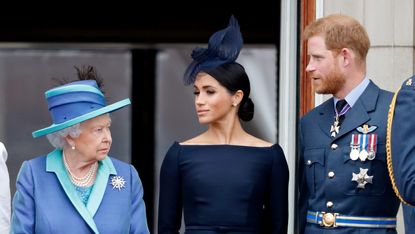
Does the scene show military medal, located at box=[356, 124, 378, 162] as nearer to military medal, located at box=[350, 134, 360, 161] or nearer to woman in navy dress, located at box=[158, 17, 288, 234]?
military medal, located at box=[350, 134, 360, 161]

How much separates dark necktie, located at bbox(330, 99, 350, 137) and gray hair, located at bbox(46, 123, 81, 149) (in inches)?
42.1

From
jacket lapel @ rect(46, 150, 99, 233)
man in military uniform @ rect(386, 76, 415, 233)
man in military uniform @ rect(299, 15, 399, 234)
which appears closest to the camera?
man in military uniform @ rect(386, 76, 415, 233)

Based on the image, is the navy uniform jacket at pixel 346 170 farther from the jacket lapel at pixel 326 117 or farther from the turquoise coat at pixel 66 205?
the turquoise coat at pixel 66 205

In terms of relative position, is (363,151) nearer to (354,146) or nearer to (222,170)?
(354,146)

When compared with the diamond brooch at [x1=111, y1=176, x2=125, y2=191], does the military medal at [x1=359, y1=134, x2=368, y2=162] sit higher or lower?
higher

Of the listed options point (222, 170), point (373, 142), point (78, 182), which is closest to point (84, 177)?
point (78, 182)

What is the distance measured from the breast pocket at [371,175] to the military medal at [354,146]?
20mm

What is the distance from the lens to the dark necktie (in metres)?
5.71

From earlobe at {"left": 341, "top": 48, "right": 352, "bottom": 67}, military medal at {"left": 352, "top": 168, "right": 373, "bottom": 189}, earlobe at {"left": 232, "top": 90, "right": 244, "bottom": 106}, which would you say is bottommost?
military medal at {"left": 352, "top": 168, "right": 373, "bottom": 189}

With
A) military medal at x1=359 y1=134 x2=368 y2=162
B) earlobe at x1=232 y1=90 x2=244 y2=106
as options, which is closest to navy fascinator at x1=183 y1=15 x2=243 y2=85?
earlobe at x1=232 y1=90 x2=244 y2=106

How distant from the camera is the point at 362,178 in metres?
5.55

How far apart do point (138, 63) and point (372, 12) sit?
3929mm

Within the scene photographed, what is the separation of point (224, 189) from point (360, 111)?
2.10ft

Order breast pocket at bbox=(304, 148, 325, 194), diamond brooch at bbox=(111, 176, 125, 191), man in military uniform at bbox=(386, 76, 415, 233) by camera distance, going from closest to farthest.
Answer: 1. man in military uniform at bbox=(386, 76, 415, 233)
2. diamond brooch at bbox=(111, 176, 125, 191)
3. breast pocket at bbox=(304, 148, 325, 194)
